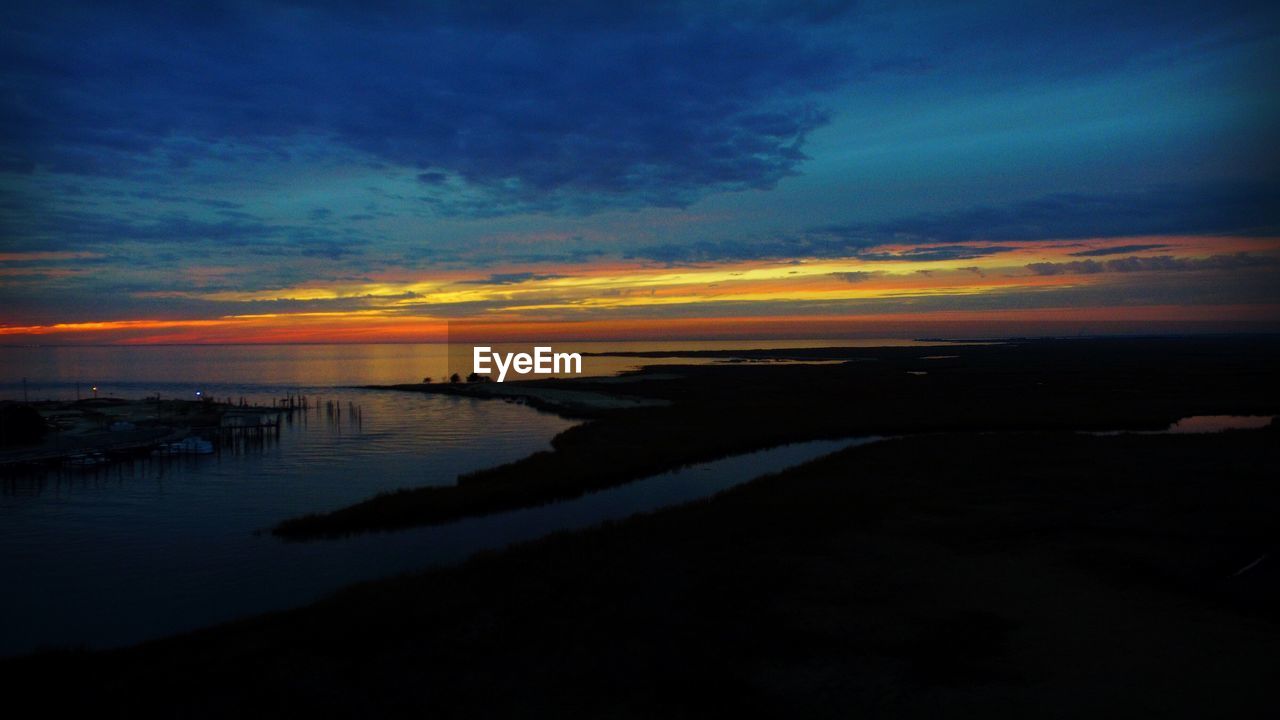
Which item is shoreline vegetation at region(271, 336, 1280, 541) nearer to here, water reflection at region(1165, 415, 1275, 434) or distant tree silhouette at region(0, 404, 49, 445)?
water reflection at region(1165, 415, 1275, 434)

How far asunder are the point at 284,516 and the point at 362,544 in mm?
5871

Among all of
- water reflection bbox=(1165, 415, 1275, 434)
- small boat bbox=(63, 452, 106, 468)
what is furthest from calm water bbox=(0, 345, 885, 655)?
water reflection bbox=(1165, 415, 1275, 434)

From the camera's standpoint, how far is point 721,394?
7019cm

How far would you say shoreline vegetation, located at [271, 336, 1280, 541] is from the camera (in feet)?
85.5

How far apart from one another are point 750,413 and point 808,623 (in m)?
38.8

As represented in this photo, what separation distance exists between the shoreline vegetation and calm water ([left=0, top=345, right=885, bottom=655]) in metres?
1.57

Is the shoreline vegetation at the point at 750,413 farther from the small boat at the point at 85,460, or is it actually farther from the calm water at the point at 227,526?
the small boat at the point at 85,460

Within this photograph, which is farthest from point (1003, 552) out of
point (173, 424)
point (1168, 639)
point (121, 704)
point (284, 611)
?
Result: point (173, 424)

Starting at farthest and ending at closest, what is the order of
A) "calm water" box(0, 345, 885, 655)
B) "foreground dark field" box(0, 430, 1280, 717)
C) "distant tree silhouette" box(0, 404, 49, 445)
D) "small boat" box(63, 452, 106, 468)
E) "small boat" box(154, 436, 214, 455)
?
"small boat" box(154, 436, 214, 455), "distant tree silhouette" box(0, 404, 49, 445), "small boat" box(63, 452, 106, 468), "calm water" box(0, 345, 885, 655), "foreground dark field" box(0, 430, 1280, 717)

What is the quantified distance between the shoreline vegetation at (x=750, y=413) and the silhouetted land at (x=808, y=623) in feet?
24.8

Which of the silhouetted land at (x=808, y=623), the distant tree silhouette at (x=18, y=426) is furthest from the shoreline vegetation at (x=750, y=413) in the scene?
the distant tree silhouette at (x=18, y=426)

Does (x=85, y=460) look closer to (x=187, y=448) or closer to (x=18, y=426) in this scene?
(x=187, y=448)

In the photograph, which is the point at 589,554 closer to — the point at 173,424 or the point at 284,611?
the point at 284,611

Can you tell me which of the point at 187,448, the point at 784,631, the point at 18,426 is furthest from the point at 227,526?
the point at 18,426
